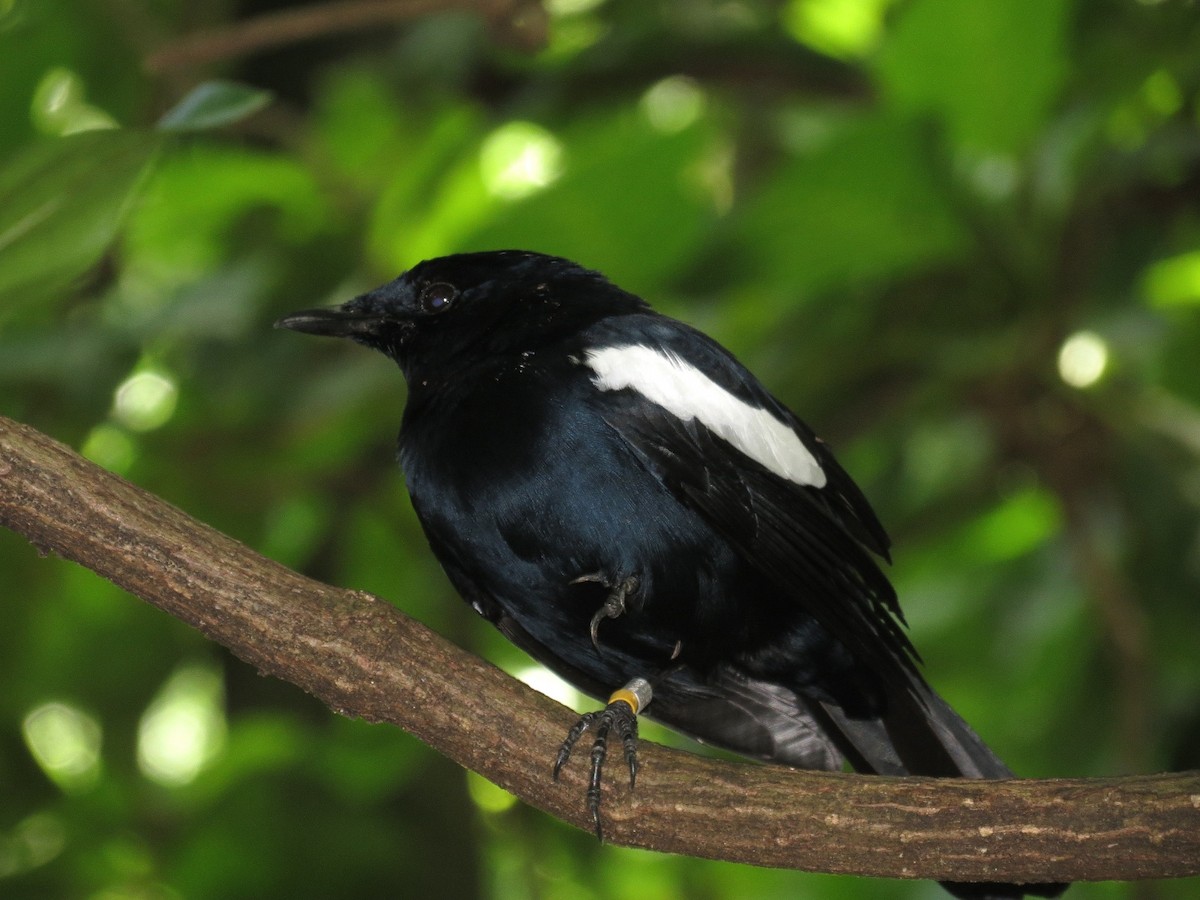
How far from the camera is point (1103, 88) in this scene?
3861 millimetres

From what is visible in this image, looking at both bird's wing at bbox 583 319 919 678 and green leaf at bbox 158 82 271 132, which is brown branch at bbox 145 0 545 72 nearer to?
green leaf at bbox 158 82 271 132

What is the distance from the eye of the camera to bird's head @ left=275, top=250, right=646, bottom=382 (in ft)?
10.5

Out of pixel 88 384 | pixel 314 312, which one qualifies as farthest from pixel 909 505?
pixel 88 384

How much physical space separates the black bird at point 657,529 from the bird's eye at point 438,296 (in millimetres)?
45

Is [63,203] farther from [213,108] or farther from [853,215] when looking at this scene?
[853,215]

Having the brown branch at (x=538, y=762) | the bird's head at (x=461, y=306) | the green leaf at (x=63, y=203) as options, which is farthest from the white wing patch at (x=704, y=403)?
the green leaf at (x=63, y=203)

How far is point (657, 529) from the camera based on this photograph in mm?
2871

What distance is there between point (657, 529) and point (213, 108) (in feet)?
3.94

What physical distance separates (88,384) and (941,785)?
2.35 m

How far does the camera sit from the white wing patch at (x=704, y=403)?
2922 mm

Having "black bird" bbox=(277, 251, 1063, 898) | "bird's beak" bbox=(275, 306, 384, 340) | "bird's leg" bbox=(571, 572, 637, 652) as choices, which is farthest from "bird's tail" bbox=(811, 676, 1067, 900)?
"bird's beak" bbox=(275, 306, 384, 340)

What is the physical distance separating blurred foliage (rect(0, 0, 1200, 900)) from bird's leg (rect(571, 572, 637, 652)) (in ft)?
3.54

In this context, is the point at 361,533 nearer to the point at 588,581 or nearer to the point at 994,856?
the point at 588,581

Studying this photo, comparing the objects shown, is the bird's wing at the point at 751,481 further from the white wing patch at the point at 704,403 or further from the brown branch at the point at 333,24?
the brown branch at the point at 333,24
